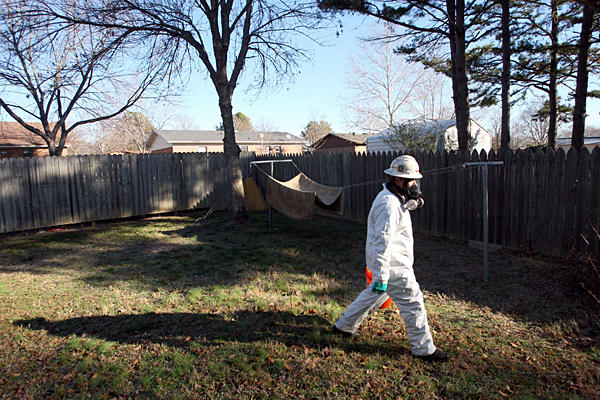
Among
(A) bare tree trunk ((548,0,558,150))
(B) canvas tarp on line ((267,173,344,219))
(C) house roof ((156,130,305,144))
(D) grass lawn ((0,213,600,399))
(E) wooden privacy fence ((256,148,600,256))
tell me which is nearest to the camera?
(D) grass lawn ((0,213,600,399))

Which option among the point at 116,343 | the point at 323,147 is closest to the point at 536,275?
the point at 116,343

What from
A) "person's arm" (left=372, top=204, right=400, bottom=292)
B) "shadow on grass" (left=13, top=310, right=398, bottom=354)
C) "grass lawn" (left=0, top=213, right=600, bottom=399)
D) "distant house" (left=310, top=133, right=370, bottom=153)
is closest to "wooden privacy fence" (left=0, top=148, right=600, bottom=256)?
"grass lawn" (left=0, top=213, right=600, bottom=399)

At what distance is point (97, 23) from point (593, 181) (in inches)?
415

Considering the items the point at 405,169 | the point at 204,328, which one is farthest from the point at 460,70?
the point at 204,328

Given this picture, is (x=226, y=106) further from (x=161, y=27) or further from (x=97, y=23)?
(x=97, y=23)

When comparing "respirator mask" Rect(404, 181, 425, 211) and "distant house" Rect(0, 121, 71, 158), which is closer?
"respirator mask" Rect(404, 181, 425, 211)

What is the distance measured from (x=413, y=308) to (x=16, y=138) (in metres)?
30.6

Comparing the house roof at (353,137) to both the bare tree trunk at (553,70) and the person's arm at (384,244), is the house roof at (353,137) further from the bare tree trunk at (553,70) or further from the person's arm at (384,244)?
the person's arm at (384,244)

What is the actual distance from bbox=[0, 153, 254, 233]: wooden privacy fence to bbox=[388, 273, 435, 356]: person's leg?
9834 millimetres

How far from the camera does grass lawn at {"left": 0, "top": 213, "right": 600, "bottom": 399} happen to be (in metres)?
2.96

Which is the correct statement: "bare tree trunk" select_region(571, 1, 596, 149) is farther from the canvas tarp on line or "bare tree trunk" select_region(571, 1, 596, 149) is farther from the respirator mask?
the respirator mask

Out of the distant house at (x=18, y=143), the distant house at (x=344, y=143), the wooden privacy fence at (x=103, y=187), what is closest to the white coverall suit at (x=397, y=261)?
the wooden privacy fence at (x=103, y=187)

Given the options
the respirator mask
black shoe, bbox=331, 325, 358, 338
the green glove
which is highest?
the respirator mask

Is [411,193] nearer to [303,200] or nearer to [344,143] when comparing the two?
[303,200]
